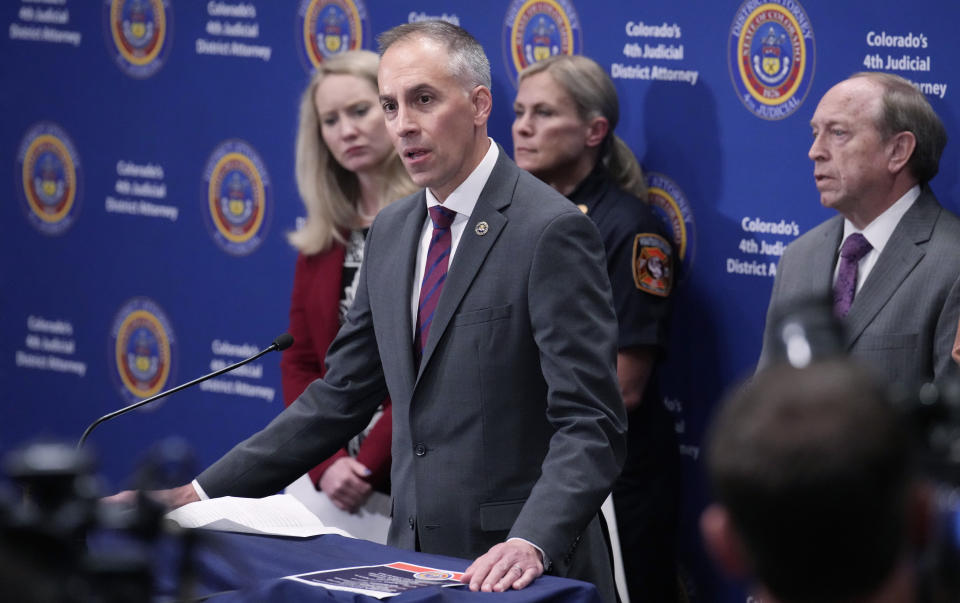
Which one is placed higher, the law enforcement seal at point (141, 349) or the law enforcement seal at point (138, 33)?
the law enforcement seal at point (138, 33)

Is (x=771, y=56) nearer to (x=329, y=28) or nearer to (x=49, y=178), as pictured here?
(x=329, y=28)

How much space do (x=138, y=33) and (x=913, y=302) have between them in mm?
3753

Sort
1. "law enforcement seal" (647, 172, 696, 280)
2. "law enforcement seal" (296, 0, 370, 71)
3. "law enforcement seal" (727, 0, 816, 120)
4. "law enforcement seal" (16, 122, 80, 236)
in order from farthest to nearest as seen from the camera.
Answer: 1. "law enforcement seal" (16, 122, 80, 236)
2. "law enforcement seal" (296, 0, 370, 71)
3. "law enforcement seal" (647, 172, 696, 280)
4. "law enforcement seal" (727, 0, 816, 120)

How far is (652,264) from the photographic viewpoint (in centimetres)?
400

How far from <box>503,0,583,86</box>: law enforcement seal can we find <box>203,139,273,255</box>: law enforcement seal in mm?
1321

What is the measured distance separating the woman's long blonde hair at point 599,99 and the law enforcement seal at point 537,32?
0.74ft

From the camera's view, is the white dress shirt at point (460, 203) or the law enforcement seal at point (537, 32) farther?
the law enforcement seal at point (537, 32)

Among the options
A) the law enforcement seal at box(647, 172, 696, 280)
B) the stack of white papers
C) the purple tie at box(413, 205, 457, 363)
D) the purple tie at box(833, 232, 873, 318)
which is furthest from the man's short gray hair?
the law enforcement seal at box(647, 172, 696, 280)

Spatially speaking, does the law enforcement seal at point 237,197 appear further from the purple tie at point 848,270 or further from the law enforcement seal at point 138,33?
the purple tie at point 848,270

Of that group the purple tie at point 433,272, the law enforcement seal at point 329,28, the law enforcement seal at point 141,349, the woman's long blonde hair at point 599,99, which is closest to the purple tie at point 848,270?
the woman's long blonde hair at point 599,99

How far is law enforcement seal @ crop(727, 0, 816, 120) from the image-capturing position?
3928 mm

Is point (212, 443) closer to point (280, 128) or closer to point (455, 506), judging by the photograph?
point (280, 128)

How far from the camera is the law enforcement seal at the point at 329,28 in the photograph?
498 cm

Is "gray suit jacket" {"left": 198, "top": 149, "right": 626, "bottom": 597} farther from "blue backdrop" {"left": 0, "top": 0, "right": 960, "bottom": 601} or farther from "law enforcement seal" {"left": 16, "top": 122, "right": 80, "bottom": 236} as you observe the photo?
"law enforcement seal" {"left": 16, "top": 122, "right": 80, "bottom": 236}
